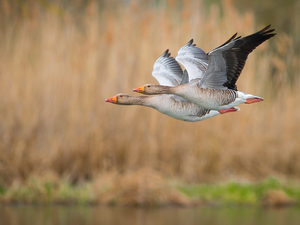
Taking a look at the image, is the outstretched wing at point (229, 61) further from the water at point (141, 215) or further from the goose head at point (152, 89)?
the water at point (141, 215)

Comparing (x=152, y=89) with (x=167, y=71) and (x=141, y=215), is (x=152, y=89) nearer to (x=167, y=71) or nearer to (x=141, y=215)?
(x=167, y=71)

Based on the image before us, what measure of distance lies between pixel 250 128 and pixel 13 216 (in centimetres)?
531

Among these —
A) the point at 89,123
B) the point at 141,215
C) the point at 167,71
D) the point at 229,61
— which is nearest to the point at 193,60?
the point at 167,71

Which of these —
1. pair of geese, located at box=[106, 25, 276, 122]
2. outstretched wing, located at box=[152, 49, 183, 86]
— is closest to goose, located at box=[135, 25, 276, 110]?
pair of geese, located at box=[106, 25, 276, 122]


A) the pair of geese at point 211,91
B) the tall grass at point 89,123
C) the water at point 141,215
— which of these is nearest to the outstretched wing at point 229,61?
the pair of geese at point 211,91

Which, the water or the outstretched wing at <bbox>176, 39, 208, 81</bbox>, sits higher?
the outstretched wing at <bbox>176, 39, 208, 81</bbox>

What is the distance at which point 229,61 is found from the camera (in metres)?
1.11

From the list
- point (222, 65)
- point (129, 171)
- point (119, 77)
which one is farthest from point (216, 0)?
point (222, 65)

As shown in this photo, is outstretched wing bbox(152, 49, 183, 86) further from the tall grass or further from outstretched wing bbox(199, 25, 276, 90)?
the tall grass

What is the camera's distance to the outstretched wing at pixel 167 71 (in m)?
1.32

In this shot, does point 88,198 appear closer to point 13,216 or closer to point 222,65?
point 13,216

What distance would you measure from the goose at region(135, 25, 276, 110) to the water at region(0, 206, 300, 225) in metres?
8.41

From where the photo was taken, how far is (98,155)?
874 centimetres

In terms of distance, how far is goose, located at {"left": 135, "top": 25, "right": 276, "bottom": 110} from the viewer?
1.03 metres
